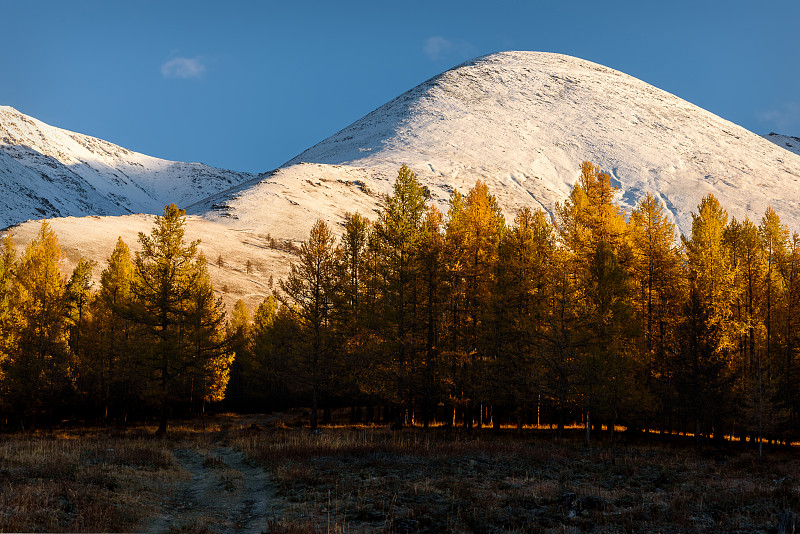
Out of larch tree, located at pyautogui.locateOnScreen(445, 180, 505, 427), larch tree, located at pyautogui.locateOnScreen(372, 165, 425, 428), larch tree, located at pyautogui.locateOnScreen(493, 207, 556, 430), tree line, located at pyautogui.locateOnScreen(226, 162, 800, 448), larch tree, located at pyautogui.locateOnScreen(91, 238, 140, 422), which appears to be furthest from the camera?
larch tree, located at pyautogui.locateOnScreen(91, 238, 140, 422)

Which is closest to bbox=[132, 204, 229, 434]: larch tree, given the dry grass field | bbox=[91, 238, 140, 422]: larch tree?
the dry grass field

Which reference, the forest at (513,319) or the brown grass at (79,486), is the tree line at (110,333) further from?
the brown grass at (79,486)

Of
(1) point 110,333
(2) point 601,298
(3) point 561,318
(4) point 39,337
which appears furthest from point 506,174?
(4) point 39,337

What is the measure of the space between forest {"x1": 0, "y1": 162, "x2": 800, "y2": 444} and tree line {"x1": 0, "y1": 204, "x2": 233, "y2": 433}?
0.19m

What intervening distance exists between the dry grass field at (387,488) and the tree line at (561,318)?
3.70 meters

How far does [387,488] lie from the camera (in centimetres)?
1460

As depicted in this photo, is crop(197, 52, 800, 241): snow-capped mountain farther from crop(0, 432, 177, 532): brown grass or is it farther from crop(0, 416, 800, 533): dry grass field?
crop(0, 416, 800, 533): dry grass field

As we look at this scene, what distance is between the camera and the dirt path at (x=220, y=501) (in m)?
11.6

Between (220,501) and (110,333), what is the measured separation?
3208cm

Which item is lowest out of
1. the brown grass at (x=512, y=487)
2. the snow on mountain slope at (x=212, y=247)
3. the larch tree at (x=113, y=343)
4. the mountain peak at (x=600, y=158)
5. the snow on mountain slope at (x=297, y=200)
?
the brown grass at (x=512, y=487)

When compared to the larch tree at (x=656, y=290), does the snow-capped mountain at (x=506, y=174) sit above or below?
above

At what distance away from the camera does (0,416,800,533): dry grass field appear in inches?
439

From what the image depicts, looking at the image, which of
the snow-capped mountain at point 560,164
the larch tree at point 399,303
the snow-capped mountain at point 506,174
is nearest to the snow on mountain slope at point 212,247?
the snow-capped mountain at point 506,174

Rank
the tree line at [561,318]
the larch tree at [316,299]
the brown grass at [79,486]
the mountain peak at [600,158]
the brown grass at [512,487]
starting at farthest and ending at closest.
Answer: the mountain peak at [600,158] → the larch tree at [316,299] → the tree line at [561,318] → the brown grass at [512,487] → the brown grass at [79,486]
